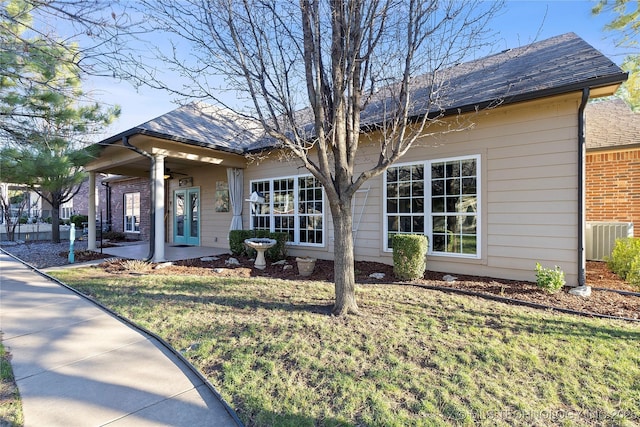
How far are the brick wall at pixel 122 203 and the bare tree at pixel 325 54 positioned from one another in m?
11.5

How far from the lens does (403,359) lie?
292 centimetres

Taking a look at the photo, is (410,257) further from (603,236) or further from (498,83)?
(603,236)

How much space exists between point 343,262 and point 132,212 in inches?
564

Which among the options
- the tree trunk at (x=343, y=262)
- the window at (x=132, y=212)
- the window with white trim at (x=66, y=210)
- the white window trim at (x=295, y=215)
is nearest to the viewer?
the tree trunk at (x=343, y=262)

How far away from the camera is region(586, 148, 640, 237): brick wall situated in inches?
294

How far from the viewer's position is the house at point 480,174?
5.06 m

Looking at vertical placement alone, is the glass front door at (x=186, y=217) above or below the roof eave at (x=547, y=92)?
below

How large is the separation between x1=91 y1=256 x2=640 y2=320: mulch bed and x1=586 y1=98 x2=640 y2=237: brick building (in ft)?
5.01

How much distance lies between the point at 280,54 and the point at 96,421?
4203 millimetres

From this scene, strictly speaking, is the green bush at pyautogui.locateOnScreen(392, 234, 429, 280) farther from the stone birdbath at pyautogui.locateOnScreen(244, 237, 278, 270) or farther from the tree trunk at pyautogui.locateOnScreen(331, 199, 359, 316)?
the stone birdbath at pyautogui.locateOnScreen(244, 237, 278, 270)

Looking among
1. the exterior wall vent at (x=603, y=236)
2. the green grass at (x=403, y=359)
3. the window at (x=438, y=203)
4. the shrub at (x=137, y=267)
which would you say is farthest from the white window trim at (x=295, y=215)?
the exterior wall vent at (x=603, y=236)

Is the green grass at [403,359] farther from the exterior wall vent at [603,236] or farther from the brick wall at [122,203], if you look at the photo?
the brick wall at [122,203]

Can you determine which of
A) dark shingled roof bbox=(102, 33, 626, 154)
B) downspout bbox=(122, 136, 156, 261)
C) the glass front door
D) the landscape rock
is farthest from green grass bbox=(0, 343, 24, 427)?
the glass front door

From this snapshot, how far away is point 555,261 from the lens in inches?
206
